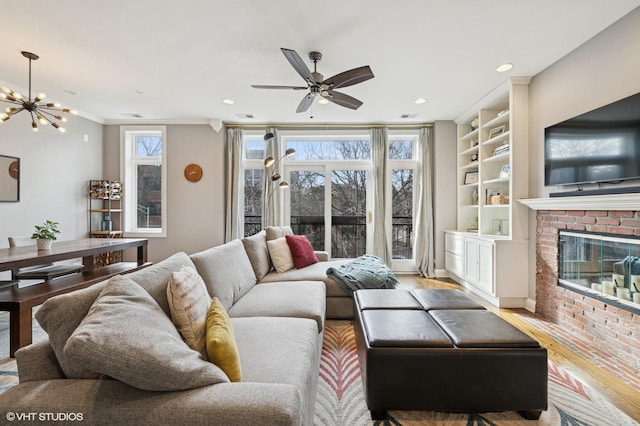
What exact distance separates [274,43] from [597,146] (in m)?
2.87

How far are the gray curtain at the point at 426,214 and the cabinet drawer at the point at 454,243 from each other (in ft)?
0.77

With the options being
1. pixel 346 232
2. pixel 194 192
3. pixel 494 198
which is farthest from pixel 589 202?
pixel 194 192

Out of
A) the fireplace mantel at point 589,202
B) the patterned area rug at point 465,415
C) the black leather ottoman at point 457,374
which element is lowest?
the patterned area rug at point 465,415

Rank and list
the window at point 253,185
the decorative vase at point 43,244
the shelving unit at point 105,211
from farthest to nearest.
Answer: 1. the window at point 253,185
2. the shelving unit at point 105,211
3. the decorative vase at point 43,244

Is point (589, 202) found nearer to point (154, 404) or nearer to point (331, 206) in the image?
point (154, 404)

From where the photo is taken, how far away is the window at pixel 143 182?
5215 mm

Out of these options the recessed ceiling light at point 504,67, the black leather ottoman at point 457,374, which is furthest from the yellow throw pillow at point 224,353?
the recessed ceiling light at point 504,67

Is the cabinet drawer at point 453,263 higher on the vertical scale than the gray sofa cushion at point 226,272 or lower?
lower

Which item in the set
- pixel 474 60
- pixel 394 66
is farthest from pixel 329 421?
pixel 474 60

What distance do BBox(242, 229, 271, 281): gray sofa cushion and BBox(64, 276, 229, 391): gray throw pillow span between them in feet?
6.22

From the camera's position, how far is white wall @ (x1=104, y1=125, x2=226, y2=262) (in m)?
5.07

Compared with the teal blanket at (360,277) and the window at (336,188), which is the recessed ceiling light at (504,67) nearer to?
the window at (336,188)

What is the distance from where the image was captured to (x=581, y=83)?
2697mm

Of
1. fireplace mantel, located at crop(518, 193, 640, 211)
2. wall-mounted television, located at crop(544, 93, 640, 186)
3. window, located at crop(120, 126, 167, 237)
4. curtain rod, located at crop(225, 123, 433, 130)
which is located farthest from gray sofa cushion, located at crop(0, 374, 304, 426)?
window, located at crop(120, 126, 167, 237)
